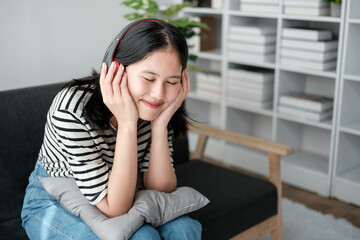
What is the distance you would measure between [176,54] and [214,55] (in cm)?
188

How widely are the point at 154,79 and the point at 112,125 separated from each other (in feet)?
0.85

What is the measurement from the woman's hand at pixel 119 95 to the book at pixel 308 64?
163cm

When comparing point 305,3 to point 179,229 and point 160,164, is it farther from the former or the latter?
point 179,229

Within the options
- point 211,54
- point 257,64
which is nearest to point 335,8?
point 257,64

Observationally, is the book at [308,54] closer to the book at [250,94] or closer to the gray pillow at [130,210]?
the book at [250,94]

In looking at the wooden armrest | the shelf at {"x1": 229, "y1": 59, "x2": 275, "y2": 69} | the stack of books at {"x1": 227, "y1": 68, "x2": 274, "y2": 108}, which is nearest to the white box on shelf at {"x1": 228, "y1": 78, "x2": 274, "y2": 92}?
the stack of books at {"x1": 227, "y1": 68, "x2": 274, "y2": 108}

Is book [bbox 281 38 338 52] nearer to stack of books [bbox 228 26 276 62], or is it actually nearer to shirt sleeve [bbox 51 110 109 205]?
stack of books [bbox 228 26 276 62]

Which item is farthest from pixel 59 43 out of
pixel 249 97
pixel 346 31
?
pixel 346 31

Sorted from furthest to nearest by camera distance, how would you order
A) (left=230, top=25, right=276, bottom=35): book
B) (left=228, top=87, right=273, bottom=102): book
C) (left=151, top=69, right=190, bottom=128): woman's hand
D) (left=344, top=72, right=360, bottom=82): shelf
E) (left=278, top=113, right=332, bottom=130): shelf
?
1. (left=228, top=87, right=273, bottom=102): book
2. (left=230, top=25, right=276, bottom=35): book
3. (left=278, top=113, right=332, bottom=130): shelf
4. (left=344, top=72, right=360, bottom=82): shelf
5. (left=151, top=69, right=190, bottom=128): woman's hand

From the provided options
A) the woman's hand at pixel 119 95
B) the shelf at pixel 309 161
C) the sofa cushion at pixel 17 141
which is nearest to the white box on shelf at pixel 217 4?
the shelf at pixel 309 161

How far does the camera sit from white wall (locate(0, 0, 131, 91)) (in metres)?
2.38

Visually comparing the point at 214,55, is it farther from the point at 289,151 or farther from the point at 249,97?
the point at 289,151

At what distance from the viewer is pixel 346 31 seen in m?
2.48

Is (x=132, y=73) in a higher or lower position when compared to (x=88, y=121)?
higher
